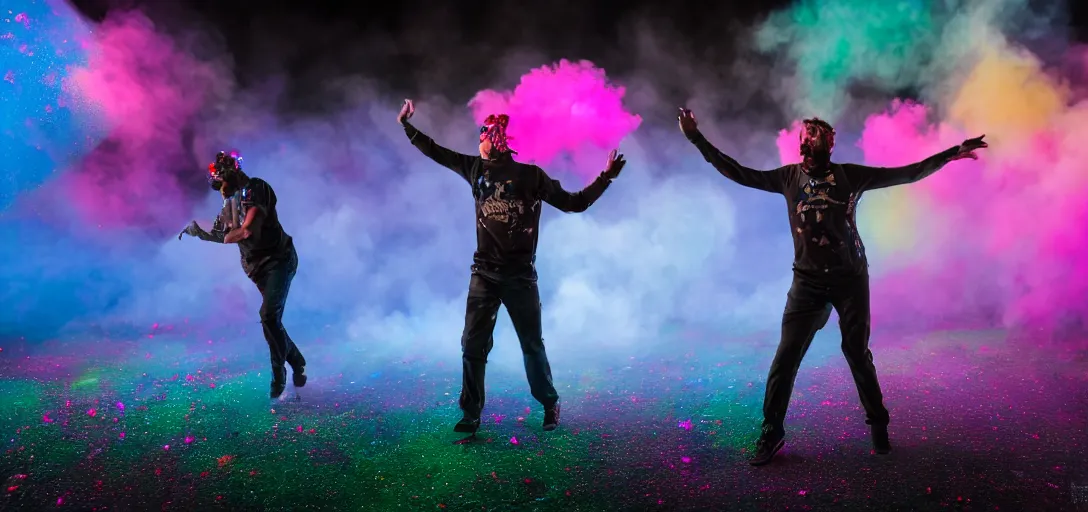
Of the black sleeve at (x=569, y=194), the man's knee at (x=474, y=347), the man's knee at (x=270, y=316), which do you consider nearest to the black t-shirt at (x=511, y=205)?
the black sleeve at (x=569, y=194)

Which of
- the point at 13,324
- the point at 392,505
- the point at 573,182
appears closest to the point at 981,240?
the point at 573,182

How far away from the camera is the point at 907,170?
14.6ft

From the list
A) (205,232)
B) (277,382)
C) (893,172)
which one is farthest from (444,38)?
(893,172)

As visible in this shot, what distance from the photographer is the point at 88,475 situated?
452 centimetres

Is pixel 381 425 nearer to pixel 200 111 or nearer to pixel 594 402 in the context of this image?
pixel 594 402

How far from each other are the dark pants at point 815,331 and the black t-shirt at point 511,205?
60.0 inches

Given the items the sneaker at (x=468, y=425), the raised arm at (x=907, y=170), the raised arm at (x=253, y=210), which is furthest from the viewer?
the raised arm at (x=253, y=210)

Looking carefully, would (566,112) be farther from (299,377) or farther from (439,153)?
(299,377)

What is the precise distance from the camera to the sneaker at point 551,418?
5305 mm

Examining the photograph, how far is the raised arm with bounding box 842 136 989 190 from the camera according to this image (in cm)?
441

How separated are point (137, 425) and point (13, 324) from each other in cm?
614

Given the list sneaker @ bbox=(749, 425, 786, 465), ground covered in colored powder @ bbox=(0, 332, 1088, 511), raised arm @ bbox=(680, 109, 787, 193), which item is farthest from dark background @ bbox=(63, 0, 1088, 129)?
sneaker @ bbox=(749, 425, 786, 465)

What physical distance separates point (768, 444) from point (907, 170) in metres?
1.81

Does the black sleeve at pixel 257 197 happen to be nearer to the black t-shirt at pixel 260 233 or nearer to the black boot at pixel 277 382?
the black t-shirt at pixel 260 233
